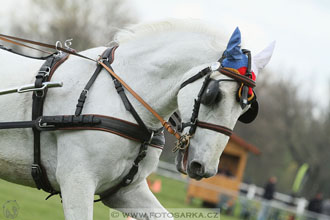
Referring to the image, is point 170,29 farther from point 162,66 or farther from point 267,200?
point 267,200

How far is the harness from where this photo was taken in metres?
4.10

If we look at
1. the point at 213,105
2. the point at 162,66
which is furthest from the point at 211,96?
the point at 162,66

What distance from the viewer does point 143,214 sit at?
480 centimetres

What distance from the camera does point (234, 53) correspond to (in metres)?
4.14

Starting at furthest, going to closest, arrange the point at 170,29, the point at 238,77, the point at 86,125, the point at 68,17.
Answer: the point at 68,17
the point at 170,29
the point at 86,125
the point at 238,77

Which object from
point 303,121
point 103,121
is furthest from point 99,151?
point 303,121

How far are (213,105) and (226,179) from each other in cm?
1842

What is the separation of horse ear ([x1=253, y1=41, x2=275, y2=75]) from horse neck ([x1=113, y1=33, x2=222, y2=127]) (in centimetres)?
34

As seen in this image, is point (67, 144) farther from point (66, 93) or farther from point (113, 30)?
point (113, 30)

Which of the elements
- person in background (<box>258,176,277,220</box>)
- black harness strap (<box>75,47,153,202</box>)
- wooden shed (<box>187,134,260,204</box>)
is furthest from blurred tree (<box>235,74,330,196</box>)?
black harness strap (<box>75,47,153,202</box>)

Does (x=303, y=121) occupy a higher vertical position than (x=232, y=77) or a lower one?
higher

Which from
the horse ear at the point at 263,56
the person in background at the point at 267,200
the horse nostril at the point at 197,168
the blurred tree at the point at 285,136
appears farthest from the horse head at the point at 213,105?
the blurred tree at the point at 285,136

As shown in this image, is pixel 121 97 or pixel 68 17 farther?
pixel 68 17

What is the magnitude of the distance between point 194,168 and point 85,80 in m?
1.33
